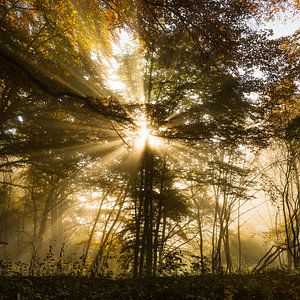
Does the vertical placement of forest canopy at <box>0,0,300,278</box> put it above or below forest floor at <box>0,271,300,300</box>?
above

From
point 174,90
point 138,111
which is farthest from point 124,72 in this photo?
point 138,111

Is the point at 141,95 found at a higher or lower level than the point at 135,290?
higher

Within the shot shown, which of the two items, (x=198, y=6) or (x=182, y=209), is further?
(x=182, y=209)

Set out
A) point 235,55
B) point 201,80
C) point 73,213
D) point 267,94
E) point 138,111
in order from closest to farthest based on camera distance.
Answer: point 235,55 < point 138,111 < point 267,94 < point 201,80 < point 73,213

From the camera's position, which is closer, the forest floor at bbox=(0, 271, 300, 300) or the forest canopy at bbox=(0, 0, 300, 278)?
the forest floor at bbox=(0, 271, 300, 300)

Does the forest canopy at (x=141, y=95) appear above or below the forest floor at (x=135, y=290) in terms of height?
above

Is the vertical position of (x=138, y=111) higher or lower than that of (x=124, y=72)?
lower

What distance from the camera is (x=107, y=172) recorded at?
38.5 feet

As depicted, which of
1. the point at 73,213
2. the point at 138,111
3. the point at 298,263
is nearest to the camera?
the point at 138,111

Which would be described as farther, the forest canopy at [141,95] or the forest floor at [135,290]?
the forest canopy at [141,95]

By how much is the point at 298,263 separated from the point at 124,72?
37.2 feet

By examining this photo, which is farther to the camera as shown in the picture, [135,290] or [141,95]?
[141,95]

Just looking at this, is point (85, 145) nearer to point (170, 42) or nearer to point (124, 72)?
point (124, 72)

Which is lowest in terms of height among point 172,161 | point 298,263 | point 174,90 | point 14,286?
point 14,286
